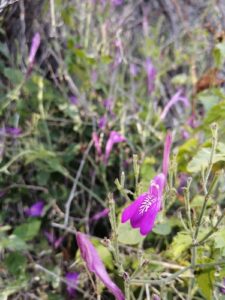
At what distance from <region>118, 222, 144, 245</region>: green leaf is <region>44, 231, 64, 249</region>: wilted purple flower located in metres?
0.57

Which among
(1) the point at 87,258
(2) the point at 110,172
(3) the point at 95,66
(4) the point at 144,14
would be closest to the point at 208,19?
(4) the point at 144,14

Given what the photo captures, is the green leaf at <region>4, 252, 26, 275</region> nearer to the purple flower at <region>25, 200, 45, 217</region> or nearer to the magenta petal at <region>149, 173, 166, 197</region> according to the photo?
the purple flower at <region>25, 200, 45, 217</region>

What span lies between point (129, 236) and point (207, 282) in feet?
→ 0.57

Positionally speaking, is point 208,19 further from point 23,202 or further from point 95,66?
point 23,202

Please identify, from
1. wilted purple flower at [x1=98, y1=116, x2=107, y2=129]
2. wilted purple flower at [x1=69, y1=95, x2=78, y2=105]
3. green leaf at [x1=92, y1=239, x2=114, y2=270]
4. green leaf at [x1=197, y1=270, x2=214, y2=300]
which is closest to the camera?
green leaf at [x1=197, y1=270, x2=214, y2=300]

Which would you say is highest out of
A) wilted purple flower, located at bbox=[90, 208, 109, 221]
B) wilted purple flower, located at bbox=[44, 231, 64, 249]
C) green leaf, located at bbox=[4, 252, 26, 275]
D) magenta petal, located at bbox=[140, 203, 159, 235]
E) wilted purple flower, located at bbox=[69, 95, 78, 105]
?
magenta petal, located at bbox=[140, 203, 159, 235]

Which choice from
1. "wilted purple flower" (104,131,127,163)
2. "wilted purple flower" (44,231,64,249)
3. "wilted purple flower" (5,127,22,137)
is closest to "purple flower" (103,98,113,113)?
"wilted purple flower" (104,131,127,163)

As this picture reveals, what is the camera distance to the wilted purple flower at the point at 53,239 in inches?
57.8

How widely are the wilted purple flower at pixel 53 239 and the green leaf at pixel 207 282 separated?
1.78 feet

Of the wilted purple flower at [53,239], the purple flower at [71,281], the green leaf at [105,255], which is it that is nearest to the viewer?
the green leaf at [105,255]

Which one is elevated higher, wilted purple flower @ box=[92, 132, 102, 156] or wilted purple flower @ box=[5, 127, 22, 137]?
wilted purple flower @ box=[5, 127, 22, 137]

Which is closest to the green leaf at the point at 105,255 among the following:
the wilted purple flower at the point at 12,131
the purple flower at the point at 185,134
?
the wilted purple flower at the point at 12,131

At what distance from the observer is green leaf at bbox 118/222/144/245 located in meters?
0.90

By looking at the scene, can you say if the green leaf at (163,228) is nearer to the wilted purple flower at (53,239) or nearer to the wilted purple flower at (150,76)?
the wilted purple flower at (53,239)
